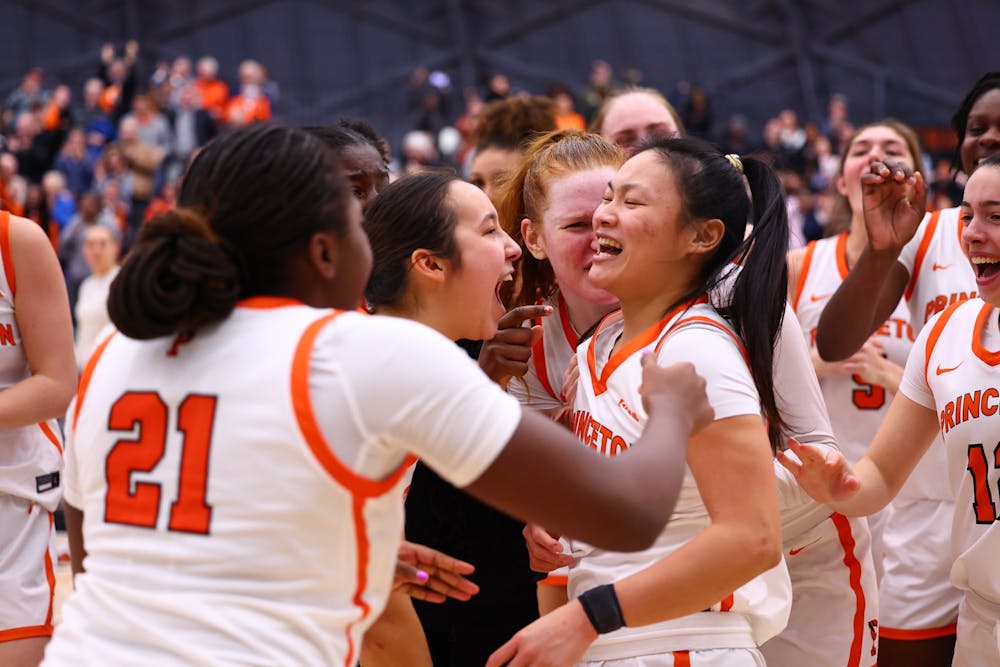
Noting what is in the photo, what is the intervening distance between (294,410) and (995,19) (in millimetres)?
22405

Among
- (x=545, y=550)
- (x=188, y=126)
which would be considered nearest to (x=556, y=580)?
(x=545, y=550)

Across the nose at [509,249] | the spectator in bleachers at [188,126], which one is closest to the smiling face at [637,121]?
the nose at [509,249]

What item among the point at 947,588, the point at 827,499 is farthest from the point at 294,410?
the point at 947,588

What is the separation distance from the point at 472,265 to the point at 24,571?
1.51 meters

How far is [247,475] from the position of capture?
1.78 meters

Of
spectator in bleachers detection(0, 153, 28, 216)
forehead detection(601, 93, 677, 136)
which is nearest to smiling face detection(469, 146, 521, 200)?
forehead detection(601, 93, 677, 136)

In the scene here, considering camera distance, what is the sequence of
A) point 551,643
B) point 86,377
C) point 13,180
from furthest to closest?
1. point 13,180
2. point 551,643
3. point 86,377

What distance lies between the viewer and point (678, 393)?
6.86ft

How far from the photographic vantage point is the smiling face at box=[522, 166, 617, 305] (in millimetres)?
3219

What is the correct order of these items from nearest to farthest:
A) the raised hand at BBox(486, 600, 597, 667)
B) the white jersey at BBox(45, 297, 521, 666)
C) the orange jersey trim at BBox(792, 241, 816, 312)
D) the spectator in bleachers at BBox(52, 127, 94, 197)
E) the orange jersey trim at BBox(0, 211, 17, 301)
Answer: the white jersey at BBox(45, 297, 521, 666)
the raised hand at BBox(486, 600, 597, 667)
the orange jersey trim at BBox(0, 211, 17, 301)
the orange jersey trim at BBox(792, 241, 816, 312)
the spectator in bleachers at BBox(52, 127, 94, 197)

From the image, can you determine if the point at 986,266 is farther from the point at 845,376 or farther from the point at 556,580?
the point at 845,376

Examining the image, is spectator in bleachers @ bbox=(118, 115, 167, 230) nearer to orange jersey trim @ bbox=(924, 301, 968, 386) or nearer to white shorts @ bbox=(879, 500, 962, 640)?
white shorts @ bbox=(879, 500, 962, 640)

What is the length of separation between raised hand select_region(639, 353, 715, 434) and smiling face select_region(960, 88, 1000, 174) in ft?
7.98

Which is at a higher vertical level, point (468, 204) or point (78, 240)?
point (78, 240)
